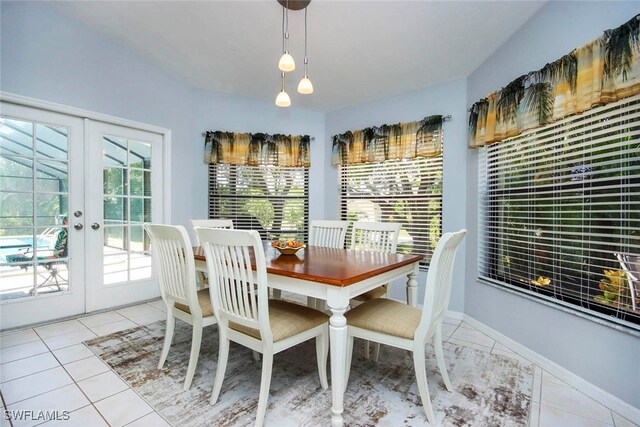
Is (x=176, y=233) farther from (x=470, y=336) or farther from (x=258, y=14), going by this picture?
(x=470, y=336)

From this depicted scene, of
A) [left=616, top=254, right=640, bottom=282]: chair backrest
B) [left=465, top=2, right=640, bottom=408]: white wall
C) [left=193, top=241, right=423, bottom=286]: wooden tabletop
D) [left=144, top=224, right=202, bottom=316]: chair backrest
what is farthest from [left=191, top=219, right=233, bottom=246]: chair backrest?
[left=616, top=254, right=640, bottom=282]: chair backrest

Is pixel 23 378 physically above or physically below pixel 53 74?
below

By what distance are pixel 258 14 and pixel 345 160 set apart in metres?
2.04

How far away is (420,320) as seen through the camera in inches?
61.7

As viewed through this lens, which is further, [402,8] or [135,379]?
[402,8]

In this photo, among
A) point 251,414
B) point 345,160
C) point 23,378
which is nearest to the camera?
point 251,414

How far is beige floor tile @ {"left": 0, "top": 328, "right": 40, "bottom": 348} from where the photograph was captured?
2289 mm

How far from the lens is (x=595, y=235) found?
176 cm

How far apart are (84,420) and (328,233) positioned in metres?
2.10

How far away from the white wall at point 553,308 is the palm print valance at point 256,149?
2.15 meters

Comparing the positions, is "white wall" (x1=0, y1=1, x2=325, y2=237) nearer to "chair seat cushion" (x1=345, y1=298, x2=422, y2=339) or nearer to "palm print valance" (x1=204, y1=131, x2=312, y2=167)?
"palm print valance" (x1=204, y1=131, x2=312, y2=167)

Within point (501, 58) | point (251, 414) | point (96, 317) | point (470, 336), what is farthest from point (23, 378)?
point (501, 58)

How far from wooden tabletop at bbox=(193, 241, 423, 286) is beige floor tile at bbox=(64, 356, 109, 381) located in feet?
3.14

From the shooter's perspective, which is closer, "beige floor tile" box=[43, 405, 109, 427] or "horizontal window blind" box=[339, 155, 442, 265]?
"beige floor tile" box=[43, 405, 109, 427]
